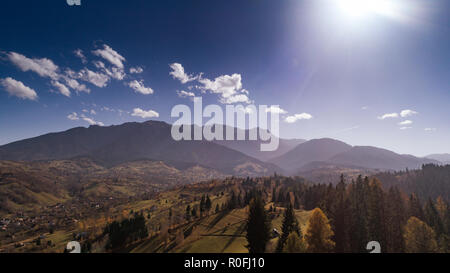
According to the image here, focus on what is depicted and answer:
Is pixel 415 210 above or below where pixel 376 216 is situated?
below

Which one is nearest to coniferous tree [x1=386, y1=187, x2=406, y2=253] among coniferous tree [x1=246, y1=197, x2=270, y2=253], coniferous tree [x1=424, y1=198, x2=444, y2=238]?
coniferous tree [x1=424, y1=198, x2=444, y2=238]

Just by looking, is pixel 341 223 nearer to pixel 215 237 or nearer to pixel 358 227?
pixel 358 227

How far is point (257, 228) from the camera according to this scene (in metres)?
39.3

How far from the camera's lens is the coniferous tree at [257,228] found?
127 feet

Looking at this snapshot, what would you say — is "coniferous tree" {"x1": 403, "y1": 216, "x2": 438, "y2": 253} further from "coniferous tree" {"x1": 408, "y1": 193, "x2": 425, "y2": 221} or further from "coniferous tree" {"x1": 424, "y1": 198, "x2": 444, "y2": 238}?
"coniferous tree" {"x1": 408, "y1": 193, "x2": 425, "y2": 221}

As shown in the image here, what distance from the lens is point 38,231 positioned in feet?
584

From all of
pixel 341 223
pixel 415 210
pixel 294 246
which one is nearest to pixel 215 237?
pixel 294 246

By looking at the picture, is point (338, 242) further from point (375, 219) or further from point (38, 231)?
point (38, 231)

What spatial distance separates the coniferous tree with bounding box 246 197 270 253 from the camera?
38.6m

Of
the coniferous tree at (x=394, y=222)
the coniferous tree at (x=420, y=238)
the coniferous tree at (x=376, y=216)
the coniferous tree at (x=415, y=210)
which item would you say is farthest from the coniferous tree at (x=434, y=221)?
the coniferous tree at (x=376, y=216)

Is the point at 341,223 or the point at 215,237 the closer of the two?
the point at 341,223
